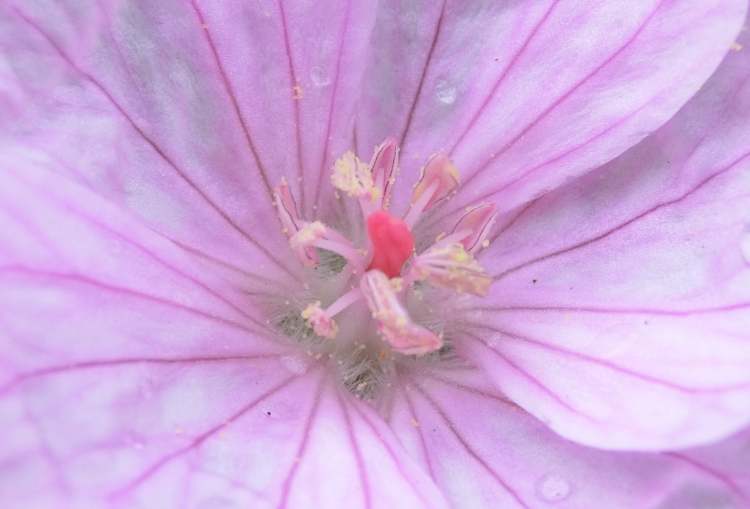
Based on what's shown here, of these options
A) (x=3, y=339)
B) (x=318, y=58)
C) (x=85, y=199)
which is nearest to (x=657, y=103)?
(x=318, y=58)

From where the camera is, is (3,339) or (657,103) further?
(657,103)

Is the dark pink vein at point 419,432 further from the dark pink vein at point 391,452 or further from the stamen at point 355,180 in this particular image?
the stamen at point 355,180

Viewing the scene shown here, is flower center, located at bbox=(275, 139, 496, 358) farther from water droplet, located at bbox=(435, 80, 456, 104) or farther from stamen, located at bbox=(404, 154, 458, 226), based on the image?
water droplet, located at bbox=(435, 80, 456, 104)

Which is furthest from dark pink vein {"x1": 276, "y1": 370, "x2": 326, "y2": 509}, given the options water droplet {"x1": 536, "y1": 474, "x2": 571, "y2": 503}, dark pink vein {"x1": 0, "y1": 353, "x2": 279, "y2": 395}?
water droplet {"x1": 536, "y1": 474, "x2": 571, "y2": 503}

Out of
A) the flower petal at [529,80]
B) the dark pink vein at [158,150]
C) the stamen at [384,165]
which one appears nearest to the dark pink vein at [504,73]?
the flower petal at [529,80]

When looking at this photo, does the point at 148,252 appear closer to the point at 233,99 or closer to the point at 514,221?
the point at 233,99

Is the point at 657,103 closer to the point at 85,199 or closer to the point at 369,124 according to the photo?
the point at 369,124
